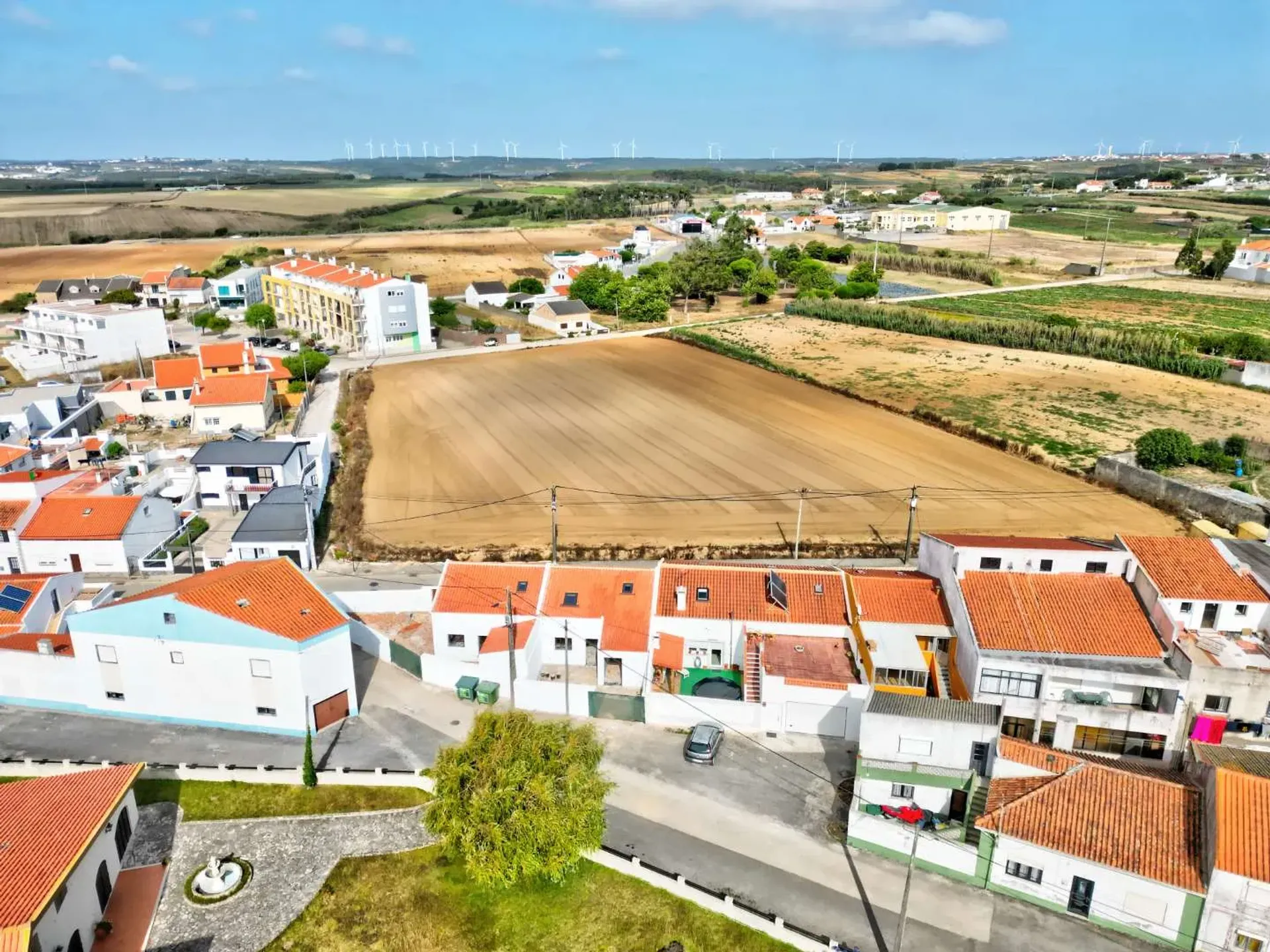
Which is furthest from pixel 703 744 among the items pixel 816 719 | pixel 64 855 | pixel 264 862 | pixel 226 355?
pixel 226 355

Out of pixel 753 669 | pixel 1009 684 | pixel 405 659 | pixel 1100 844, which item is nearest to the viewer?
pixel 1100 844

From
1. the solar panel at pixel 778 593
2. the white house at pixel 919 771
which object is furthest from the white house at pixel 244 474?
the white house at pixel 919 771

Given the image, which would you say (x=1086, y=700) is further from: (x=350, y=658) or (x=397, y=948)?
(x=350, y=658)

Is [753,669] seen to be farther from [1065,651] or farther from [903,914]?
[903,914]

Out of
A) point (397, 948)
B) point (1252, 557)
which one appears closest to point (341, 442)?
point (397, 948)

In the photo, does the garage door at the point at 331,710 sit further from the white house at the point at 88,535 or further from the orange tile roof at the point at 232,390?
the orange tile roof at the point at 232,390

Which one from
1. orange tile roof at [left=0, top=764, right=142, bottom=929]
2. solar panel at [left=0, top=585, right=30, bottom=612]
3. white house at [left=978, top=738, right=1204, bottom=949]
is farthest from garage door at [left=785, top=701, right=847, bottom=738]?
solar panel at [left=0, top=585, right=30, bottom=612]

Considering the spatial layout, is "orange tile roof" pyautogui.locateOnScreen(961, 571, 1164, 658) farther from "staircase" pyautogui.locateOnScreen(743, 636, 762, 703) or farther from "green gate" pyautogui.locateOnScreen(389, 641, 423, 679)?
"green gate" pyautogui.locateOnScreen(389, 641, 423, 679)
